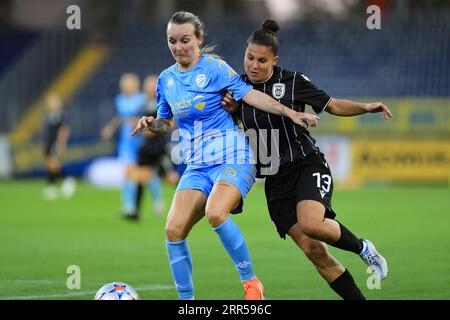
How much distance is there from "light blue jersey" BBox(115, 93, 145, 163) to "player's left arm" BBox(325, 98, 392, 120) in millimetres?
8709

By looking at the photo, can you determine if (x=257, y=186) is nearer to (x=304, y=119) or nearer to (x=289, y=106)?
(x=289, y=106)

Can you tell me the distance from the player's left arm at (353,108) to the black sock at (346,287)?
1.26 m

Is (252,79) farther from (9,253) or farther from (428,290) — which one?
(9,253)

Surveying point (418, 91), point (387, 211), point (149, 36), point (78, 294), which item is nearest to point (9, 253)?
point (78, 294)

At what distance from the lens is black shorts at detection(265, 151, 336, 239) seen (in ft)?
23.1

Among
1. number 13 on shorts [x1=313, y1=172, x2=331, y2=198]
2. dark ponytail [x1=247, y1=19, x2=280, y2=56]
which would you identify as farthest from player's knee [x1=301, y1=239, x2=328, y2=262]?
dark ponytail [x1=247, y1=19, x2=280, y2=56]

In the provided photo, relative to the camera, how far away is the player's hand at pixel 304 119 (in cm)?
671

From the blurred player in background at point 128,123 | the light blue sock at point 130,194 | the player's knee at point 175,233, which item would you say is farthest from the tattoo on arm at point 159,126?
the blurred player in background at point 128,123

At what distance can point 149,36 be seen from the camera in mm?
31172

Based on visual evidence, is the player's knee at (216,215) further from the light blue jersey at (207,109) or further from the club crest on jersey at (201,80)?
the club crest on jersey at (201,80)

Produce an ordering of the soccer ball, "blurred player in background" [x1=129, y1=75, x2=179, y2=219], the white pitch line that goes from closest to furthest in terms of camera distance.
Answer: the soccer ball < the white pitch line < "blurred player in background" [x1=129, y1=75, x2=179, y2=219]

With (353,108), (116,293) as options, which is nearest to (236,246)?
(116,293)

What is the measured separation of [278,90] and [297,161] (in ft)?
1.92

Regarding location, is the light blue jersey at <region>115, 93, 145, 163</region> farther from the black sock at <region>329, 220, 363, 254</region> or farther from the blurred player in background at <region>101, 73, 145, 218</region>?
the black sock at <region>329, 220, 363, 254</region>
